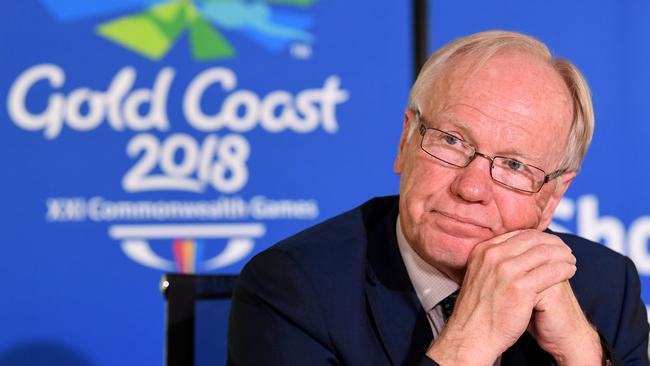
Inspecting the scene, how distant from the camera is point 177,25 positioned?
2.42m

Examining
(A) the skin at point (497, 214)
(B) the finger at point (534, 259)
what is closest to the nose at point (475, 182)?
(A) the skin at point (497, 214)

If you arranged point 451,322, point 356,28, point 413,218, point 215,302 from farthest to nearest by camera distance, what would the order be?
point 356,28
point 215,302
point 413,218
point 451,322

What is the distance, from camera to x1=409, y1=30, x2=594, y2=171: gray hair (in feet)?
4.52

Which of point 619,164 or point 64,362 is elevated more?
point 619,164

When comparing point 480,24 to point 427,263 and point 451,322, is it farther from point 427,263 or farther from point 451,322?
point 451,322

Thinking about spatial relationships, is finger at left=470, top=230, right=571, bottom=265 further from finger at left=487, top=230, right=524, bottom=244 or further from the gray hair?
the gray hair

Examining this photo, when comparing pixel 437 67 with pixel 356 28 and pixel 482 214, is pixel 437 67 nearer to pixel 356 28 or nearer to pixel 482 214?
pixel 482 214

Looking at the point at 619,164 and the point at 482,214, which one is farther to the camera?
the point at 619,164

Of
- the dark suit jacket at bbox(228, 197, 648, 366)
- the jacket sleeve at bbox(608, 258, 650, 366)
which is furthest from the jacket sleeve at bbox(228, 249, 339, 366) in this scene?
the jacket sleeve at bbox(608, 258, 650, 366)

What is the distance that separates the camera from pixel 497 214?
4.31 feet

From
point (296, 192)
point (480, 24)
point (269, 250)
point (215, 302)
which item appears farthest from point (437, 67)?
point (480, 24)

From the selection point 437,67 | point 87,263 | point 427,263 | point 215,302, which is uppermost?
point 437,67

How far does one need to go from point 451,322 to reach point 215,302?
49 centimetres

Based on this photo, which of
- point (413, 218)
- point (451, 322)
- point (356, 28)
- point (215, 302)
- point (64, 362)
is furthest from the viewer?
point (356, 28)
